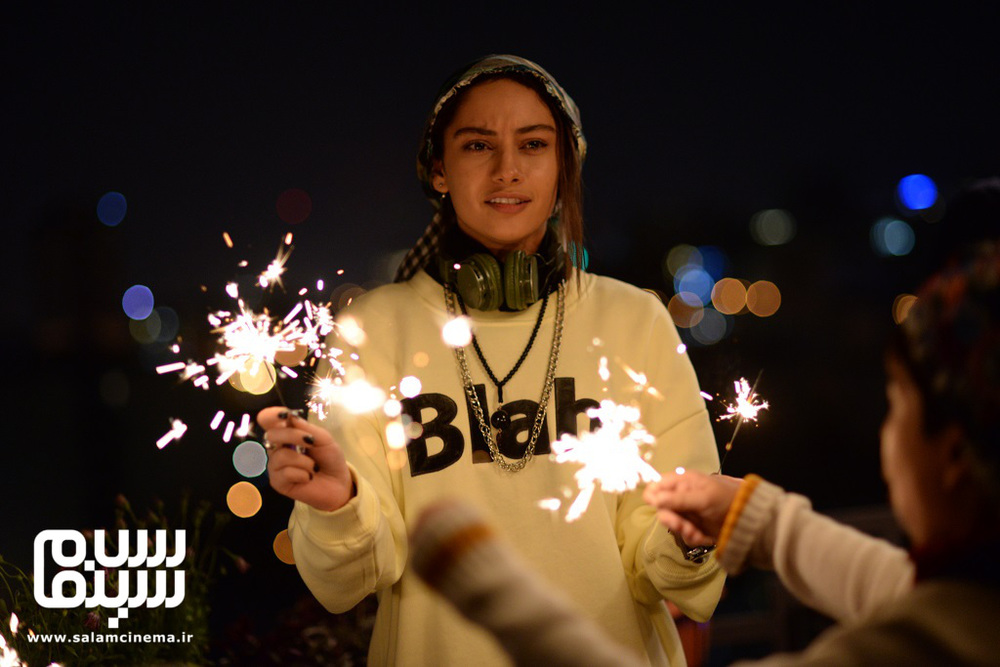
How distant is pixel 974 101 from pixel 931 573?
16.7ft

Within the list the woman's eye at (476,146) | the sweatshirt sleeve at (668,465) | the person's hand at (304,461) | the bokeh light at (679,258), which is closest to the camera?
the person's hand at (304,461)

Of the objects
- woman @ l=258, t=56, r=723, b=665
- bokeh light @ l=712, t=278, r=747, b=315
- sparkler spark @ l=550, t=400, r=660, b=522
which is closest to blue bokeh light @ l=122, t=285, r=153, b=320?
woman @ l=258, t=56, r=723, b=665

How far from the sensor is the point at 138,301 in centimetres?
321

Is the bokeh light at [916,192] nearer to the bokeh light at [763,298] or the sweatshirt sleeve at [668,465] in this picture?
the bokeh light at [763,298]

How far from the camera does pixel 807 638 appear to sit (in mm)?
3617

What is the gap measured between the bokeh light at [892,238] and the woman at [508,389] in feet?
14.9

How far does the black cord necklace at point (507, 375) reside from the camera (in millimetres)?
1801

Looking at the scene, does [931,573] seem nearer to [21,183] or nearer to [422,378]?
[422,378]

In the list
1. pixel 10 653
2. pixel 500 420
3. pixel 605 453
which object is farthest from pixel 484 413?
pixel 10 653

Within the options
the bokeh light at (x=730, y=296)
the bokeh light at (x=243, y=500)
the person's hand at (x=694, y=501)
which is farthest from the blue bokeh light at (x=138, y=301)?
the bokeh light at (x=730, y=296)

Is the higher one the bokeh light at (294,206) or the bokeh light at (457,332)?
the bokeh light at (294,206)

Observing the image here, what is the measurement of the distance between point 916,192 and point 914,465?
18.6 feet

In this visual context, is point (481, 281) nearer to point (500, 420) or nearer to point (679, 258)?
point (500, 420)

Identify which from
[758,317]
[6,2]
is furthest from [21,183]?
[758,317]
